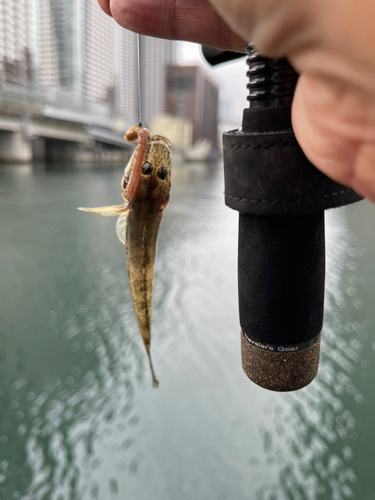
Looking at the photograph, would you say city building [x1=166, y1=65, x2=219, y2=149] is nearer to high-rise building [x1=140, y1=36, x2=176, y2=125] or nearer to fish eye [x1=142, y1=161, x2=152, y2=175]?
high-rise building [x1=140, y1=36, x2=176, y2=125]

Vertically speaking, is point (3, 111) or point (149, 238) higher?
point (3, 111)

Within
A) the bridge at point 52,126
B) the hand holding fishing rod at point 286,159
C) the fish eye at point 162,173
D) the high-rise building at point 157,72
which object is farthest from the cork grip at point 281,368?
the high-rise building at point 157,72

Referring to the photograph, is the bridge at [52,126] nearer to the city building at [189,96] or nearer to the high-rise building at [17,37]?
the high-rise building at [17,37]

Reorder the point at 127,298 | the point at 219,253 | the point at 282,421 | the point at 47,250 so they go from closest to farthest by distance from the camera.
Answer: the point at 282,421 → the point at 127,298 → the point at 47,250 → the point at 219,253

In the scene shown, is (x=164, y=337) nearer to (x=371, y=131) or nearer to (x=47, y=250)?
(x=47, y=250)

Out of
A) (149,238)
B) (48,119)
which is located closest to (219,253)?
(149,238)

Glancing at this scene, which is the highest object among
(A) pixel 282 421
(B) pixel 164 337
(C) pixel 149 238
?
(C) pixel 149 238
